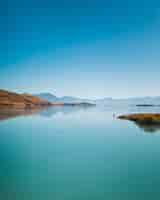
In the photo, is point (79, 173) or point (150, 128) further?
point (150, 128)

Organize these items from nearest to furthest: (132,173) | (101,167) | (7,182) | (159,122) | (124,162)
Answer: (7,182) → (132,173) → (101,167) → (124,162) → (159,122)

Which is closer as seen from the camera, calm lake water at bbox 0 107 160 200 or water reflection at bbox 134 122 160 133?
calm lake water at bbox 0 107 160 200

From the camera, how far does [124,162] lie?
50.6 ft

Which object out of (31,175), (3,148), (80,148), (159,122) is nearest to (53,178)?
(31,175)

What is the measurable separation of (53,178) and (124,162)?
22.0 ft

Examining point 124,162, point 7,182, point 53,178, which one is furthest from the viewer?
point 124,162

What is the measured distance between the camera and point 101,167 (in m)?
14.2

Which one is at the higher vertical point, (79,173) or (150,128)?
(150,128)

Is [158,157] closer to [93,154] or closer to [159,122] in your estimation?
[93,154]

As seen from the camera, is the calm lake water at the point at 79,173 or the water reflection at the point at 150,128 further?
the water reflection at the point at 150,128

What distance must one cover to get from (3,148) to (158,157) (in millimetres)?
16597

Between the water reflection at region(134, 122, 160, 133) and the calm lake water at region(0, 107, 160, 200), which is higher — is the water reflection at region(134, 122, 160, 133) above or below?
above

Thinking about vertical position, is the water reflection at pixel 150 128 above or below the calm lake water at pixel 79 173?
above

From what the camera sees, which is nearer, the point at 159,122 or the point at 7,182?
the point at 7,182
